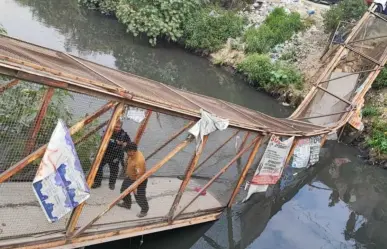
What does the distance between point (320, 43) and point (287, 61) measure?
6.60ft

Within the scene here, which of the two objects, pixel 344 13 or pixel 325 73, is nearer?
pixel 325 73

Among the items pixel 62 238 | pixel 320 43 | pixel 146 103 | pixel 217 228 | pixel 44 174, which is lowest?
pixel 217 228

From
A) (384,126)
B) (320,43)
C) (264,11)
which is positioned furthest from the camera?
(264,11)

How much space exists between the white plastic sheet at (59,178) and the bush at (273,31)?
13886 millimetres

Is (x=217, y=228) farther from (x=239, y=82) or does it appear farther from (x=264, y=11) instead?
(x=264, y=11)

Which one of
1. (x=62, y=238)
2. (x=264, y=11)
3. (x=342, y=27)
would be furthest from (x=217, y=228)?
(x=264, y=11)

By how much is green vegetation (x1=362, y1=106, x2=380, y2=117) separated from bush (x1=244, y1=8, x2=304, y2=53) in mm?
5478

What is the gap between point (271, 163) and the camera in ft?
27.4

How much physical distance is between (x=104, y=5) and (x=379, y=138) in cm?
1674

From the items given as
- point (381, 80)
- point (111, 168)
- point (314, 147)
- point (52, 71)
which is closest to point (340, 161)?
point (314, 147)

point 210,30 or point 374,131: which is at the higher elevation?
point 210,30

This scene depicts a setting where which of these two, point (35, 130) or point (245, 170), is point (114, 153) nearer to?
point (35, 130)

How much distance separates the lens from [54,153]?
15.2ft

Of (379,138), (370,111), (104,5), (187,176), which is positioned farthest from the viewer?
(104,5)
